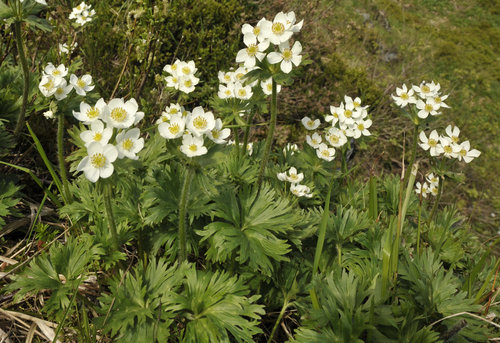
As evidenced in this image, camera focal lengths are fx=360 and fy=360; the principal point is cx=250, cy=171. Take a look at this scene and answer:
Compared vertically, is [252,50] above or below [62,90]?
above

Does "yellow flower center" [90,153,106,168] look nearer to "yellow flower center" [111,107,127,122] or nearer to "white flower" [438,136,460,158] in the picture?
"yellow flower center" [111,107,127,122]

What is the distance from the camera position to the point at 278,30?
2031mm

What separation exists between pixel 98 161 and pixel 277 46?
120cm

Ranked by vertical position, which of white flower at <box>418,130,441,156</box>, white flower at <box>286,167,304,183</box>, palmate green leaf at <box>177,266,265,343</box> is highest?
palmate green leaf at <box>177,266,265,343</box>

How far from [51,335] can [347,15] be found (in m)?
8.13

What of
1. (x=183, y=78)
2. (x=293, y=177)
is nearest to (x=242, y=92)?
(x=183, y=78)

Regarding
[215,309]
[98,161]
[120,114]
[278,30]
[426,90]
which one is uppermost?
[278,30]

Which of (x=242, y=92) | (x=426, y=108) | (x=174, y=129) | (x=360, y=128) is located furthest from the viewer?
(x=360, y=128)

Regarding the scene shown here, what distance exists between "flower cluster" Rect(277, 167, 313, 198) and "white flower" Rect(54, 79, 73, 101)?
1.61 meters

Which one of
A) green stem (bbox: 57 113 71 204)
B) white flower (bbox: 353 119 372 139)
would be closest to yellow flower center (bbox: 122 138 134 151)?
green stem (bbox: 57 113 71 204)

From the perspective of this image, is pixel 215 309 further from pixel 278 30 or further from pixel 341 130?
pixel 341 130

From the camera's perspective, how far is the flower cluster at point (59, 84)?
86.8 inches

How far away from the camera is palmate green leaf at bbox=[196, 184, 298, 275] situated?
77.4 inches

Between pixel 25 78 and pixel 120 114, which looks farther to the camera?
pixel 25 78
